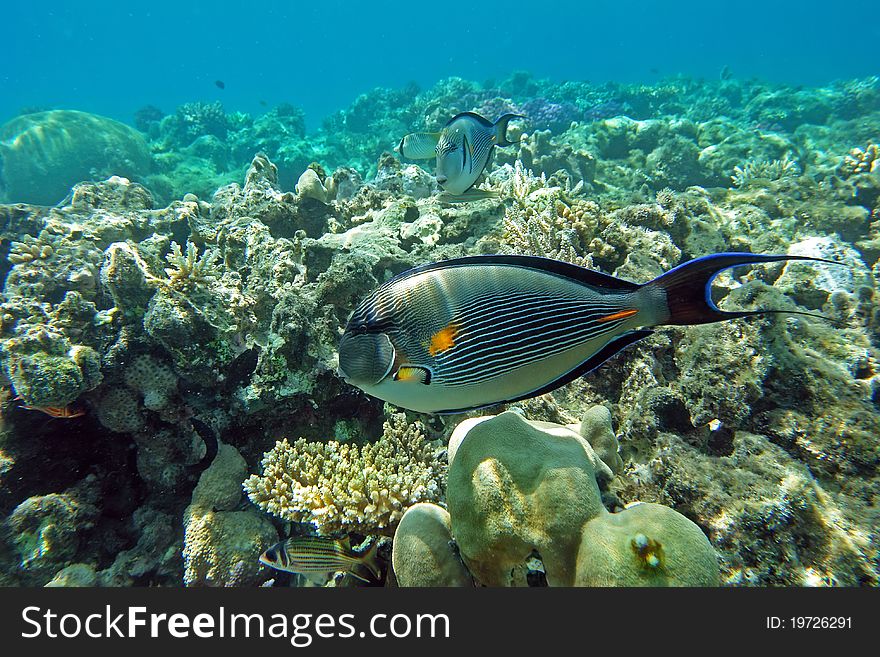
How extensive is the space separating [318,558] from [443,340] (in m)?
1.82

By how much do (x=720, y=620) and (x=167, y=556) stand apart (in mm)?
3795

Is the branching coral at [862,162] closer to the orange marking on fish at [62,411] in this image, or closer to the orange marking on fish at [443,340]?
the orange marking on fish at [443,340]

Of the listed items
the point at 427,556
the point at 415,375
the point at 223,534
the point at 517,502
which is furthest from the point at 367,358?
the point at 223,534

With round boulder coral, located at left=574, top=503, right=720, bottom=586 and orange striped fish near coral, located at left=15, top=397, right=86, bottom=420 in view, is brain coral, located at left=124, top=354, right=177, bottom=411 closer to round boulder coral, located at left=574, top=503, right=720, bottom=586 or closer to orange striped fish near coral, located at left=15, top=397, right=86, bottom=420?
orange striped fish near coral, located at left=15, top=397, right=86, bottom=420

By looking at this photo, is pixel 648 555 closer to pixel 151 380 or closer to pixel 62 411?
pixel 151 380

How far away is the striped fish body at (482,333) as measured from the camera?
1.33 m

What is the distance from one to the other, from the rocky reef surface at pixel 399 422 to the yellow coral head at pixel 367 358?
0.84 m

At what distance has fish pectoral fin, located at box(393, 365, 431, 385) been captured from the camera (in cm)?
132

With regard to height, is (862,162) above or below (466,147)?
above

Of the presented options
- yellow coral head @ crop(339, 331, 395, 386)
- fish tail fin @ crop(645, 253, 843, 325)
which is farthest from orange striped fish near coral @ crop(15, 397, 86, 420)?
fish tail fin @ crop(645, 253, 843, 325)

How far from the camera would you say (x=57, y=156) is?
13688mm

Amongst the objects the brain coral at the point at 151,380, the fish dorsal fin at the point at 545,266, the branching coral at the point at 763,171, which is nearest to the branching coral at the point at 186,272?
the brain coral at the point at 151,380

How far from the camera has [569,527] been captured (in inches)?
68.0

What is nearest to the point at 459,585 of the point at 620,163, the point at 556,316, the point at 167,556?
the point at 556,316
